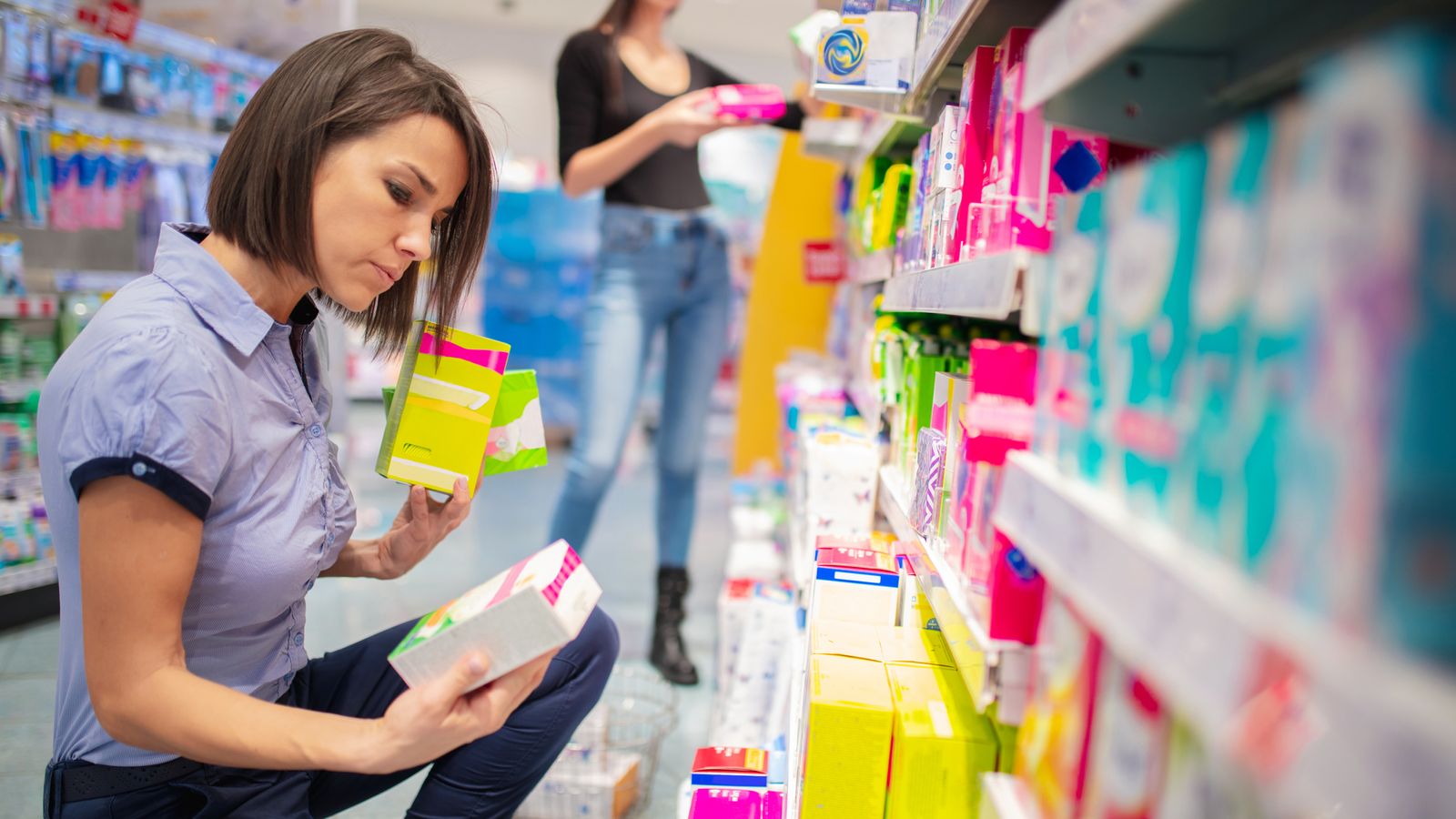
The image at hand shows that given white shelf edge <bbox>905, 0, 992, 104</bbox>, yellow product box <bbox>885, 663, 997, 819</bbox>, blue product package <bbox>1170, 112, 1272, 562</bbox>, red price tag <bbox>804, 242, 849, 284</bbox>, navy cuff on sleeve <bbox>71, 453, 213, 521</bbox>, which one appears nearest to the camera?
blue product package <bbox>1170, 112, 1272, 562</bbox>

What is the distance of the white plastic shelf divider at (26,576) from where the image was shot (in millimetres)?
2926

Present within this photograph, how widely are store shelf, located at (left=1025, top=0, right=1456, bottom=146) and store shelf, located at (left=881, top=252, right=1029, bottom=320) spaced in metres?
0.15

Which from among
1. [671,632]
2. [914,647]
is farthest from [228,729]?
[671,632]

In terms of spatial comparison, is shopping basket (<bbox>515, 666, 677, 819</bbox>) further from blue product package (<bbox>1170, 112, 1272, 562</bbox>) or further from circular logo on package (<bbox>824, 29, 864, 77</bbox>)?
blue product package (<bbox>1170, 112, 1272, 562</bbox>)

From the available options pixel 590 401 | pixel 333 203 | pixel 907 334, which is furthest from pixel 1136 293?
pixel 590 401

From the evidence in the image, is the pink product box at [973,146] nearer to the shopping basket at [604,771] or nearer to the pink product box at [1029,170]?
the pink product box at [1029,170]

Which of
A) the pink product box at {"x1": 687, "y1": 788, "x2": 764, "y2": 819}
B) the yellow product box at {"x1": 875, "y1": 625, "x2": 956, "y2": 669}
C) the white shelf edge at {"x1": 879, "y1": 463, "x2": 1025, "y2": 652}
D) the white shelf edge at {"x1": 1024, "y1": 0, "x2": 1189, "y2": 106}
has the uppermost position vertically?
the white shelf edge at {"x1": 1024, "y1": 0, "x2": 1189, "y2": 106}

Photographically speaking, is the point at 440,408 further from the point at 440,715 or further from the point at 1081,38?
the point at 1081,38

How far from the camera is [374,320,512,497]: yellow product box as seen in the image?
4.91 feet

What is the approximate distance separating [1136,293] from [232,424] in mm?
968

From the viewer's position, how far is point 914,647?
1.44 meters

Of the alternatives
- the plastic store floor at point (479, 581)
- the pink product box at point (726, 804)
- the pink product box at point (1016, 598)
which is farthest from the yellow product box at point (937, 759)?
the plastic store floor at point (479, 581)

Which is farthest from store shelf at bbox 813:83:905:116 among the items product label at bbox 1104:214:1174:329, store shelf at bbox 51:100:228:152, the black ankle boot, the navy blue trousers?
store shelf at bbox 51:100:228:152

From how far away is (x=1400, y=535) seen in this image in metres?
0.40
